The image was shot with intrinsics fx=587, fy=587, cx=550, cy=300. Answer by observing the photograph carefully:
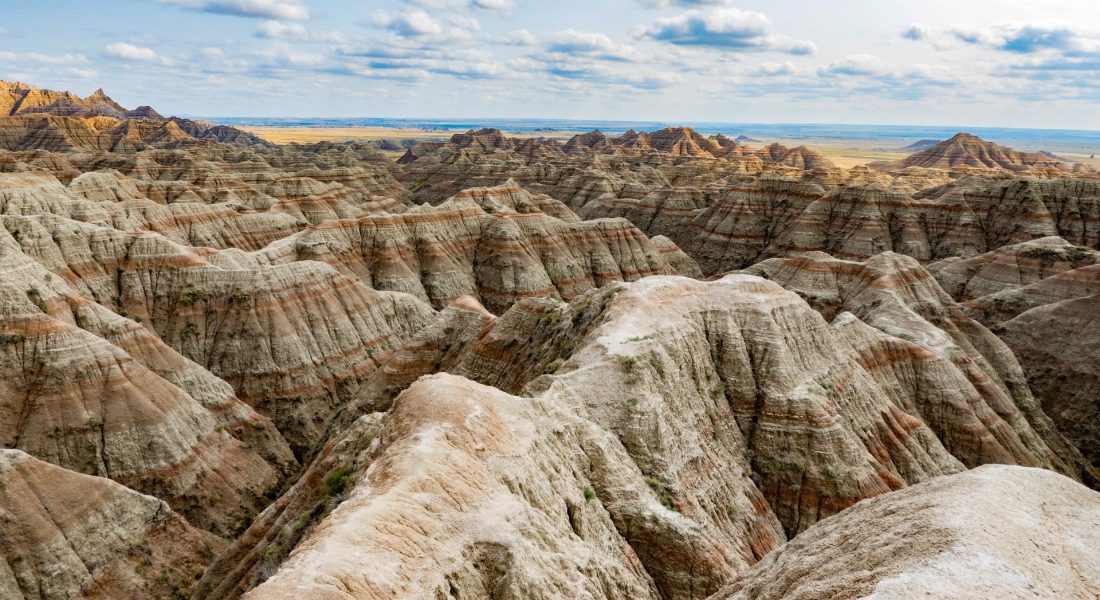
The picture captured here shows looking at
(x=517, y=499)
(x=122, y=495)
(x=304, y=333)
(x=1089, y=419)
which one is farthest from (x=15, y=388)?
(x=1089, y=419)

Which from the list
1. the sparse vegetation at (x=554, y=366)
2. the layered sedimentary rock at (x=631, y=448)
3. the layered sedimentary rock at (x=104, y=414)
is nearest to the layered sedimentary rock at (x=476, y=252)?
the layered sedimentary rock at (x=104, y=414)

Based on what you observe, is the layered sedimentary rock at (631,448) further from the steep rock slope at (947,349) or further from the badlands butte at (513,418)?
the steep rock slope at (947,349)

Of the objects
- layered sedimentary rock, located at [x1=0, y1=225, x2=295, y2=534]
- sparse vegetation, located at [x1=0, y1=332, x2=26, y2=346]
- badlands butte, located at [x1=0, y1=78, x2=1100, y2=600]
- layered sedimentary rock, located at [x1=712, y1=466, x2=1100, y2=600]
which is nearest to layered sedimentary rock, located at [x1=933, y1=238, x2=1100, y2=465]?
badlands butte, located at [x1=0, y1=78, x2=1100, y2=600]

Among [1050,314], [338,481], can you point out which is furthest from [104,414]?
[1050,314]

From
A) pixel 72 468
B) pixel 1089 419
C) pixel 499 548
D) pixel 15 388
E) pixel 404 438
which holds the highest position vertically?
pixel 404 438

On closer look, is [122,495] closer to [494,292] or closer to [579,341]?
[579,341]

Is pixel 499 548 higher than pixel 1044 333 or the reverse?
higher

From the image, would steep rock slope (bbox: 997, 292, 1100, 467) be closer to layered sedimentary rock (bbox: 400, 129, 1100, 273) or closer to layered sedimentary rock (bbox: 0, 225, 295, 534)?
layered sedimentary rock (bbox: 400, 129, 1100, 273)
